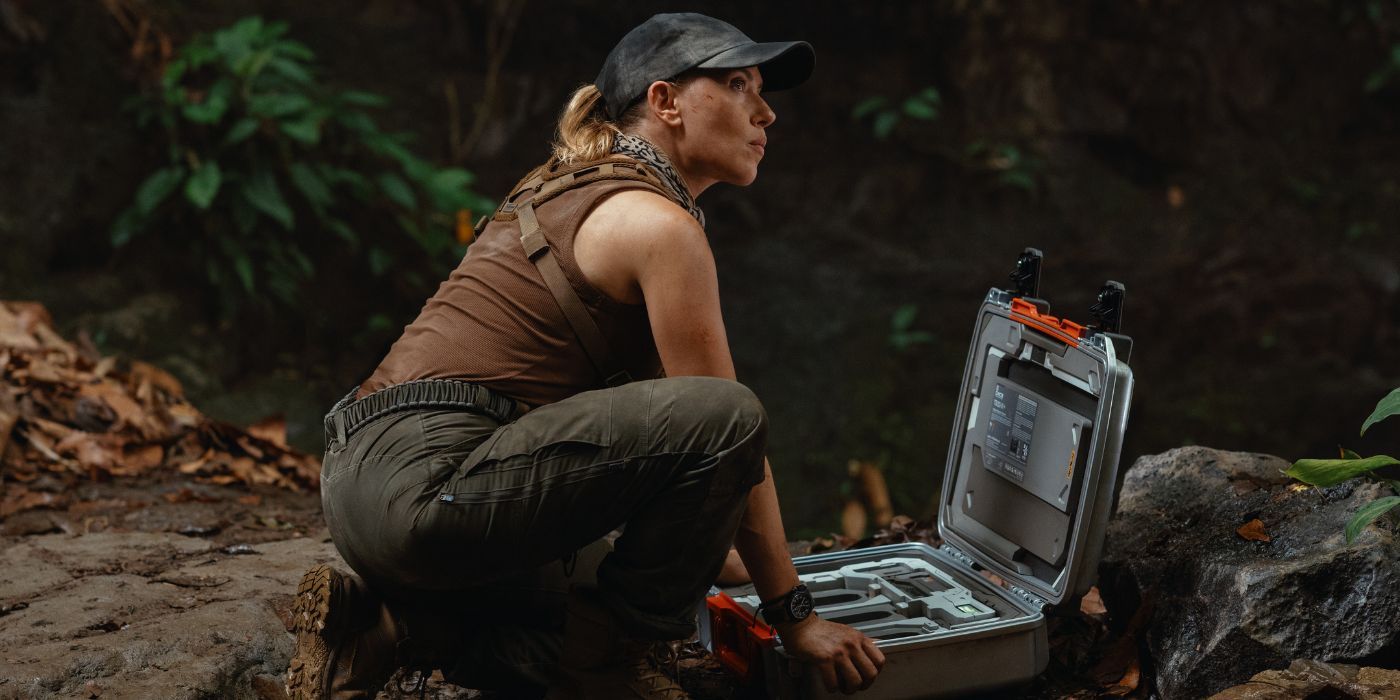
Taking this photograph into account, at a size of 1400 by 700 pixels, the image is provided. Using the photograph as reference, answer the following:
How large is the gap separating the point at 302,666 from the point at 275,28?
4.87 metres

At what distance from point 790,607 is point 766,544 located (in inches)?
5.3

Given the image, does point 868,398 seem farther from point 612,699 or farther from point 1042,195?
point 612,699

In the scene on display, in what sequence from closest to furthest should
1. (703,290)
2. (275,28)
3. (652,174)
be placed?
(703,290) < (652,174) < (275,28)

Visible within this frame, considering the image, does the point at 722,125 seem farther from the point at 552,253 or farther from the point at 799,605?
the point at 799,605

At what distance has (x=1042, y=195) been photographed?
805 cm

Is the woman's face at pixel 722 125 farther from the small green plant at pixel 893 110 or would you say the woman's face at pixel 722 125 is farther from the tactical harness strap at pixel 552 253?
the small green plant at pixel 893 110

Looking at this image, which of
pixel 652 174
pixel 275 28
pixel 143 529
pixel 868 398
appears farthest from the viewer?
pixel 868 398

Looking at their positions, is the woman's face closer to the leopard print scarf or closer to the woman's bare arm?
the leopard print scarf

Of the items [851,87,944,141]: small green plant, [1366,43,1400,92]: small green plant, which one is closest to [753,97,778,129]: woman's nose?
[851,87,944,141]: small green plant

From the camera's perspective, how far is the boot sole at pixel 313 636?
→ 92.8 inches

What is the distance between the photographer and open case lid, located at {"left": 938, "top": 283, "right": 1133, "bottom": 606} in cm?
259

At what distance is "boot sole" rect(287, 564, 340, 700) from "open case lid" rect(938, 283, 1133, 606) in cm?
156

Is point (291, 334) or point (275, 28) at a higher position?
point (275, 28)

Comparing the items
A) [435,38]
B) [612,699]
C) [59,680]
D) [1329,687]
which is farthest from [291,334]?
[1329,687]
